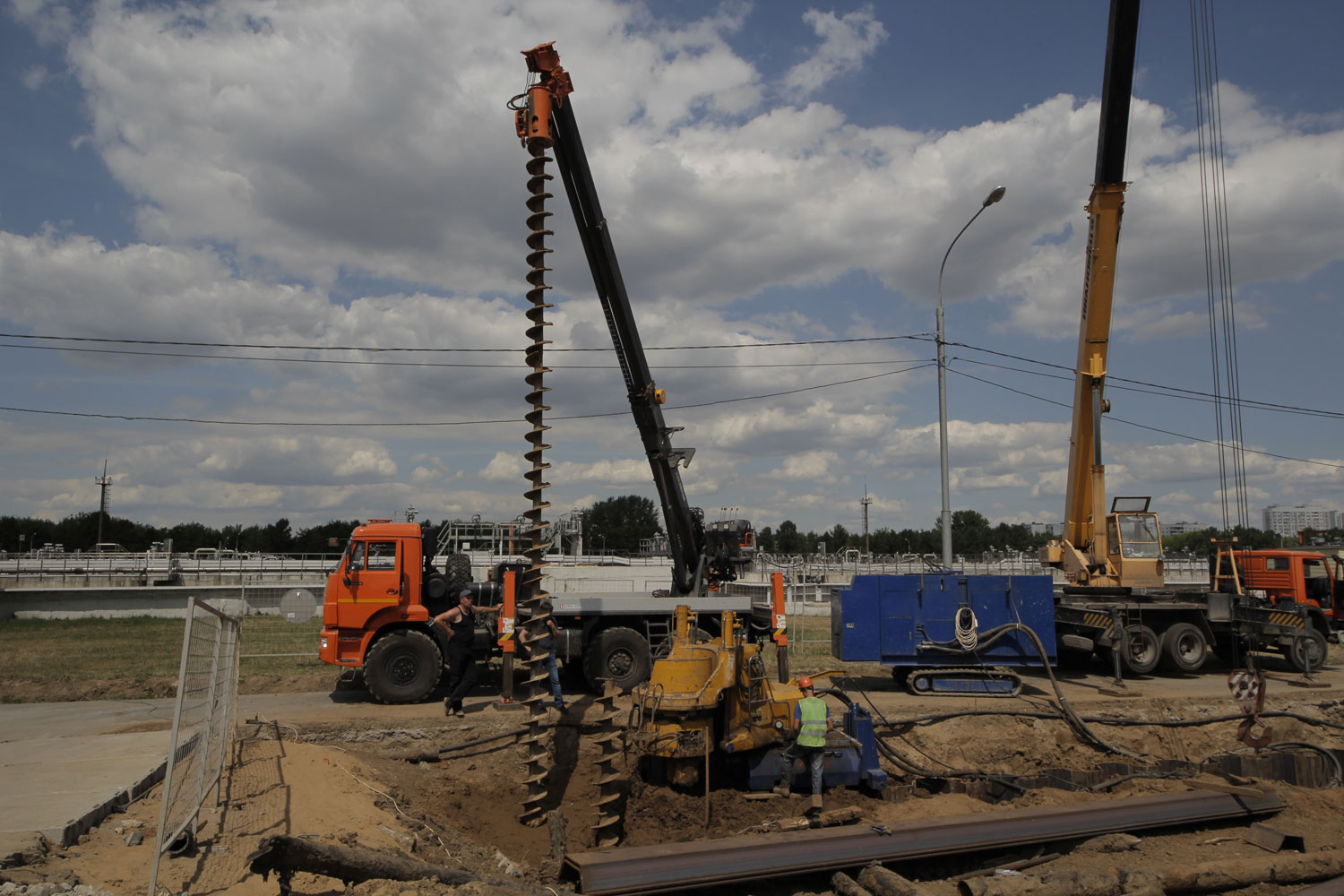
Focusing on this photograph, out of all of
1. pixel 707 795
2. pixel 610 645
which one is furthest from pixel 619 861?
pixel 610 645

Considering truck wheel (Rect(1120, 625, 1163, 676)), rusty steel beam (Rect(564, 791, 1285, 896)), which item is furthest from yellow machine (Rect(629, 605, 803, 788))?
truck wheel (Rect(1120, 625, 1163, 676))

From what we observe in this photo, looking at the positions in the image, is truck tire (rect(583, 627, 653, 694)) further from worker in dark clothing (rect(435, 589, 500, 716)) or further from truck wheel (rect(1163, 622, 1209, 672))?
truck wheel (rect(1163, 622, 1209, 672))

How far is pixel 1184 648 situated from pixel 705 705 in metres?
12.9

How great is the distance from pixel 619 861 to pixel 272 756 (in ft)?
15.3

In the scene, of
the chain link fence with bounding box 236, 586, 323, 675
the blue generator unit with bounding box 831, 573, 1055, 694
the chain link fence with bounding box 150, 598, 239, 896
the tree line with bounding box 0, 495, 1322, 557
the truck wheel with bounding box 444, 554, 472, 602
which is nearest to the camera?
the chain link fence with bounding box 150, 598, 239, 896

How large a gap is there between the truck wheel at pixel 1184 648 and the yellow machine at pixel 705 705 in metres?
10.7

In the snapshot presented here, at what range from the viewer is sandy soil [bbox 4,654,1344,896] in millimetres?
6609

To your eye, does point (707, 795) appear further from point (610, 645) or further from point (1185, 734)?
point (1185, 734)

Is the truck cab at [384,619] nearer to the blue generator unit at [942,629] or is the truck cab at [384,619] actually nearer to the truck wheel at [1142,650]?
the blue generator unit at [942,629]

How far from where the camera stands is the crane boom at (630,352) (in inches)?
496

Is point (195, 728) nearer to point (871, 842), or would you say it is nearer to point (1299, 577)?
point (871, 842)

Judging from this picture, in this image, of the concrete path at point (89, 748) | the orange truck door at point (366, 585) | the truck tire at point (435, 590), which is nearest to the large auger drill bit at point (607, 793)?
the concrete path at point (89, 748)

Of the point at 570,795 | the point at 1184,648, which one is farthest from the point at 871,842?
the point at 1184,648

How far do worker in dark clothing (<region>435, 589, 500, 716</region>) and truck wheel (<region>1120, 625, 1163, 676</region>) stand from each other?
12.3 m
